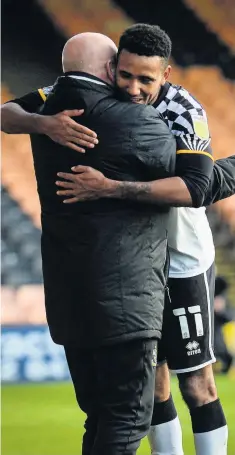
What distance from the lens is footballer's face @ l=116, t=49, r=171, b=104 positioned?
2471 mm

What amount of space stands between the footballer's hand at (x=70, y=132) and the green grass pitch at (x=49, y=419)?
5.47ft

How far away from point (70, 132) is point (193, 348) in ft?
2.70

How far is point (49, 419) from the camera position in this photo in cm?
485

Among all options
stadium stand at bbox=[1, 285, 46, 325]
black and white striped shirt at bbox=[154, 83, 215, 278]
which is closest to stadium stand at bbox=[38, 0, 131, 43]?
stadium stand at bbox=[1, 285, 46, 325]

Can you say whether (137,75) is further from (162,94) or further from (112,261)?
(112,261)

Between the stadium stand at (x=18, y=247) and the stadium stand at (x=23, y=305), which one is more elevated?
the stadium stand at (x=18, y=247)

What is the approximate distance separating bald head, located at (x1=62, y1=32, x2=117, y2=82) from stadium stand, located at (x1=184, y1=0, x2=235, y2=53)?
4943 mm

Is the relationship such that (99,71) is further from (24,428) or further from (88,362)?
(24,428)

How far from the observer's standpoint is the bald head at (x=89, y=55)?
2.45 meters

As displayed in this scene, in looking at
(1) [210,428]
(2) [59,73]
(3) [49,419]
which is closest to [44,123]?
(1) [210,428]

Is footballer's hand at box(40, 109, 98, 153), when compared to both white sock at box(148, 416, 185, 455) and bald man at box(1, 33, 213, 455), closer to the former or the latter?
bald man at box(1, 33, 213, 455)

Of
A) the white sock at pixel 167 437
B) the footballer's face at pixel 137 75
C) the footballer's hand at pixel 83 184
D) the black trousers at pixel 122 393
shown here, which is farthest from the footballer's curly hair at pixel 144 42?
the white sock at pixel 167 437

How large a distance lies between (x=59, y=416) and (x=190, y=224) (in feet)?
7.32

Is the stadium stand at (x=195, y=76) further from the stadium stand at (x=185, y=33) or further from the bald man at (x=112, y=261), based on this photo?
the bald man at (x=112, y=261)
